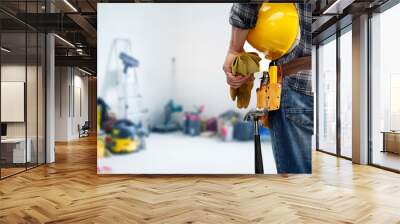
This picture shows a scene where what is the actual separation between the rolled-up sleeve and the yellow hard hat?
0.03 metres

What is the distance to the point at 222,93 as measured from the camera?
16.8ft

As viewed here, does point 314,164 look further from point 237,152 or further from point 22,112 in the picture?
point 22,112

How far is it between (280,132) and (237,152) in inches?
119

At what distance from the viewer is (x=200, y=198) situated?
430 cm

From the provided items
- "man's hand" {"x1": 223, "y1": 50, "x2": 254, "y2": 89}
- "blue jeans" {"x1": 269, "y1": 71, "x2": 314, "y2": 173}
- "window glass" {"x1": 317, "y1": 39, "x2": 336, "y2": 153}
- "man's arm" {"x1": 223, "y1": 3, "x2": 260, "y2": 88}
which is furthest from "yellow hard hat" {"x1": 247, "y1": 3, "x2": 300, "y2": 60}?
"window glass" {"x1": 317, "y1": 39, "x2": 336, "y2": 153}

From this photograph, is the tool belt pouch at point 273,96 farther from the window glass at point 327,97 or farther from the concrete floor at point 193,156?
the window glass at point 327,97

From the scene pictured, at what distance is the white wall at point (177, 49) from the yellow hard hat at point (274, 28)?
325cm

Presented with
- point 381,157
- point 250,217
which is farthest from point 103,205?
point 381,157

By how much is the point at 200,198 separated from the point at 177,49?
2.07 metres

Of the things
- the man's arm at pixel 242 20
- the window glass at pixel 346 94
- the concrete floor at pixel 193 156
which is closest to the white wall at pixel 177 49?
the concrete floor at pixel 193 156

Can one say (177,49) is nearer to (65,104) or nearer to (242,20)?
(242,20)

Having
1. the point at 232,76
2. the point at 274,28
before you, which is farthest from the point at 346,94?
the point at 274,28

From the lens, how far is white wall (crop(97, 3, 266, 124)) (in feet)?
16.4

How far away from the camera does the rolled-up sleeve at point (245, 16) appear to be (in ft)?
5.69
